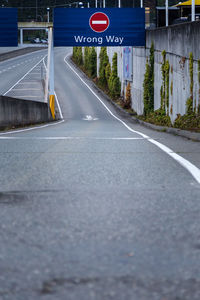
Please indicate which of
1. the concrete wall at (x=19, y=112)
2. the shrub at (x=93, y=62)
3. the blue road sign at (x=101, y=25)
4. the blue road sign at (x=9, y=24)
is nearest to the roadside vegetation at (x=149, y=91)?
the shrub at (x=93, y=62)

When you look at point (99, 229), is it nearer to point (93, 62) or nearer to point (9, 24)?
point (9, 24)

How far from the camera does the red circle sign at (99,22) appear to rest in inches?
1716

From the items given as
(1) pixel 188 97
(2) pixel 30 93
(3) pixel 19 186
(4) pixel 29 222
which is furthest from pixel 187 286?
(2) pixel 30 93

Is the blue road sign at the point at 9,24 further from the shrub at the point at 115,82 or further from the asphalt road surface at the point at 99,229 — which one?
the asphalt road surface at the point at 99,229

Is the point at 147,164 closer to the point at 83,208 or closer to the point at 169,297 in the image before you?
the point at 83,208

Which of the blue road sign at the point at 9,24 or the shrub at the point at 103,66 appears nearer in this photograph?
the blue road sign at the point at 9,24

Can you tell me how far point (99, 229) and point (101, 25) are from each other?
39.9 m

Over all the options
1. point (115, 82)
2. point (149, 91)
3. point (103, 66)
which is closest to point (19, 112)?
point (149, 91)

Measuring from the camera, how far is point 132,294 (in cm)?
358

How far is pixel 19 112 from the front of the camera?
103ft

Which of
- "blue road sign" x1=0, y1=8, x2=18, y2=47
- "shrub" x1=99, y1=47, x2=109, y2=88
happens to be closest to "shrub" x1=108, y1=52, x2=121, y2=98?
"shrub" x1=99, y1=47, x2=109, y2=88

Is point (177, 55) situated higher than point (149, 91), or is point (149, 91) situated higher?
point (177, 55)

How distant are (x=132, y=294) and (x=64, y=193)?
3.45m

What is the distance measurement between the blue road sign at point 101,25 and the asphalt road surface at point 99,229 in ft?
113
